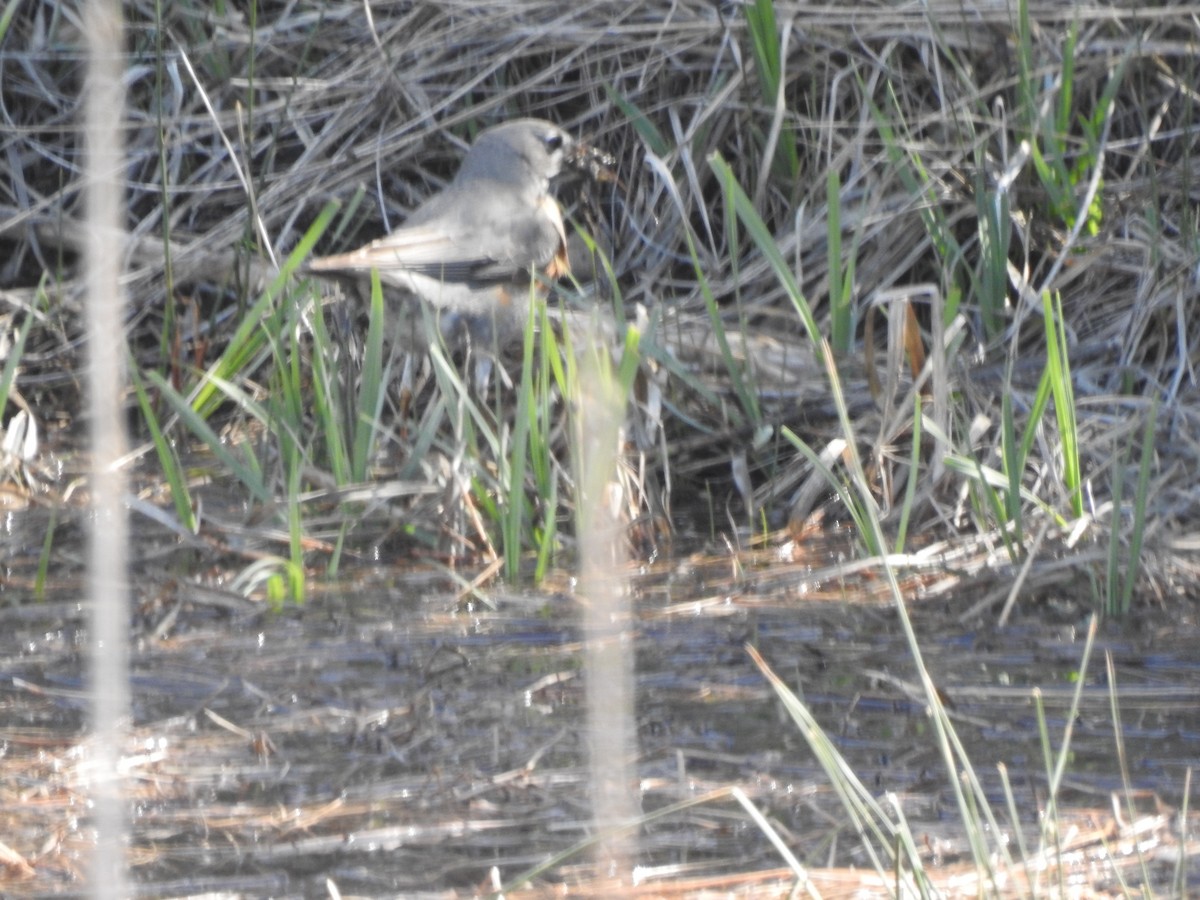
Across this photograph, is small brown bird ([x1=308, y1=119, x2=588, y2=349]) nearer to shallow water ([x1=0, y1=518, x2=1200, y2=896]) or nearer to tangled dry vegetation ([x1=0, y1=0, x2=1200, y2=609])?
tangled dry vegetation ([x1=0, y1=0, x2=1200, y2=609])

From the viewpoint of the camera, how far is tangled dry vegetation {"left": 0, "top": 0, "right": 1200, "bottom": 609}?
3.48 m

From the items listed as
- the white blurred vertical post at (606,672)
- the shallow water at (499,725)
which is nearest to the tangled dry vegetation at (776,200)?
the shallow water at (499,725)

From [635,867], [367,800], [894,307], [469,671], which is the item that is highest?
[894,307]

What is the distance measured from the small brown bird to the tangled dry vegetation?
0.61 ft

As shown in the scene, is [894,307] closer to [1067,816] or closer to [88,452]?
[1067,816]

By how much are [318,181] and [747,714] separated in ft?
9.20

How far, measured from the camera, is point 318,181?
4820mm

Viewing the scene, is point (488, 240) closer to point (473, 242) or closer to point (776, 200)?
point (473, 242)

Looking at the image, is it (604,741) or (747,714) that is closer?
(604,741)

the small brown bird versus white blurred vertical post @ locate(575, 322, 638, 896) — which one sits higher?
the small brown bird

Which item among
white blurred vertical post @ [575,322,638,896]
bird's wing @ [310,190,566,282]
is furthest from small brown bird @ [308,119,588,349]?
white blurred vertical post @ [575,322,638,896]

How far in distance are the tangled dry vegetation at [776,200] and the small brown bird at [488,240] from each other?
187mm

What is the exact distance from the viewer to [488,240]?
4.67 meters

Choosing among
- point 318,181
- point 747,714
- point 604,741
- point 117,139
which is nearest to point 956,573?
point 747,714
